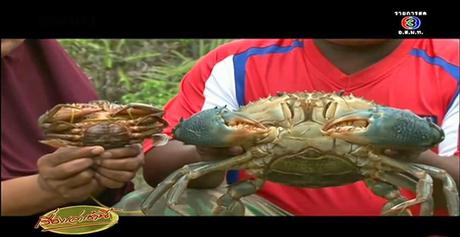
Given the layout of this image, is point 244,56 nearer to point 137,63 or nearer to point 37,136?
point 137,63

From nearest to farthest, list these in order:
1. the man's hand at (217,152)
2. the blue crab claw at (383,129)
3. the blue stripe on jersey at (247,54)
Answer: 1. the blue crab claw at (383,129)
2. the man's hand at (217,152)
3. the blue stripe on jersey at (247,54)

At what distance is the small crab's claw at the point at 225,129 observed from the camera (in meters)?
1.79

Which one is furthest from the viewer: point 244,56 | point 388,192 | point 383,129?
point 244,56

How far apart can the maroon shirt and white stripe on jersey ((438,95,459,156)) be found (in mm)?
744

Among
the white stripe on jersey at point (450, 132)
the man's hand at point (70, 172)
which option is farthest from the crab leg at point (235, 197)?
the white stripe on jersey at point (450, 132)

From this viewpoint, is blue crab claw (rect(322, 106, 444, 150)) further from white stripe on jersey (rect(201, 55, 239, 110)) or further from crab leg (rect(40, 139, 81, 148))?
crab leg (rect(40, 139, 81, 148))

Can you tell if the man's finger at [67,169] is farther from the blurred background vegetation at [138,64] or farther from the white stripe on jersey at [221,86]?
the white stripe on jersey at [221,86]

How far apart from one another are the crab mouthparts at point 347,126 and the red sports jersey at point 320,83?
0.44 feet

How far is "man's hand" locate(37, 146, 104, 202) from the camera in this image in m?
1.89

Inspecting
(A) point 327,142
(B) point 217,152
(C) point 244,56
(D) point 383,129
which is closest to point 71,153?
(B) point 217,152

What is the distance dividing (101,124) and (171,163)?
0.56 feet

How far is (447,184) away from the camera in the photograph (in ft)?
5.94

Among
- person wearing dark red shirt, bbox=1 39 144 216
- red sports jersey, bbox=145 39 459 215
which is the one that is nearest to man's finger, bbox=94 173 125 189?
person wearing dark red shirt, bbox=1 39 144 216
